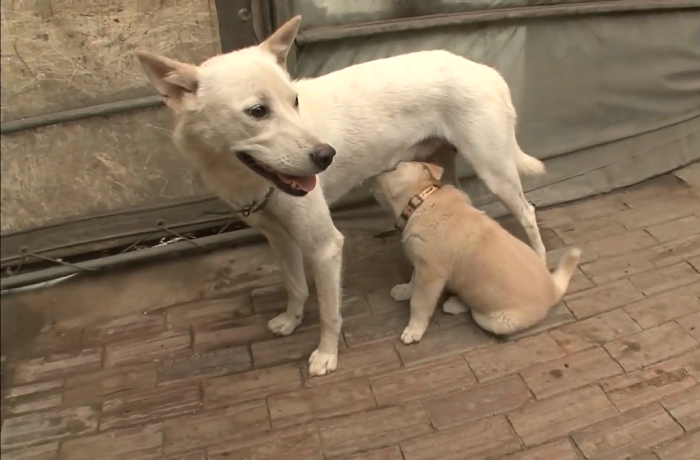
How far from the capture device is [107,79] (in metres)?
2.24

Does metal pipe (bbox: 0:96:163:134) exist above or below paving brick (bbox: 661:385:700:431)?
above

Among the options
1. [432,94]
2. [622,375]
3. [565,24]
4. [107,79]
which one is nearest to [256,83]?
[432,94]

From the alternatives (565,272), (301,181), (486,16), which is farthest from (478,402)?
(486,16)

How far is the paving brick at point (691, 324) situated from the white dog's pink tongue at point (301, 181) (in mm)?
1361

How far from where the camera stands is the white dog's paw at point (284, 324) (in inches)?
83.7

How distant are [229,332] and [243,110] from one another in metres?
1.02

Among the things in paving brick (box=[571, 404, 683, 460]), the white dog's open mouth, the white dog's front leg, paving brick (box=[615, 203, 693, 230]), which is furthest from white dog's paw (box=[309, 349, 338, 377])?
paving brick (box=[615, 203, 693, 230])

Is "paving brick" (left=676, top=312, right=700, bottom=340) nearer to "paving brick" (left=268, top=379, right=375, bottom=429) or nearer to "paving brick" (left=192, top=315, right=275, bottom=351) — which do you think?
"paving brick" (left=268, top=379, right=375, bottom=429)

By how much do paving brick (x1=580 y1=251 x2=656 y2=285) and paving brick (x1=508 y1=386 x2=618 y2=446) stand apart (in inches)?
22.2

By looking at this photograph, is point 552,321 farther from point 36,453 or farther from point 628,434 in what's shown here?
point 36,453

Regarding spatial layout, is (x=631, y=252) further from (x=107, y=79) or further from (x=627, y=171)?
(x=107, y=79)

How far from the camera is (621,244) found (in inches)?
94.6

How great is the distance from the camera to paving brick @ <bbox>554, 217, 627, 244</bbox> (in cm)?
247

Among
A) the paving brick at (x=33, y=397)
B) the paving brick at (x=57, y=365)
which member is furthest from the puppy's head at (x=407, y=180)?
the paving brick at (x=33, y=397)
